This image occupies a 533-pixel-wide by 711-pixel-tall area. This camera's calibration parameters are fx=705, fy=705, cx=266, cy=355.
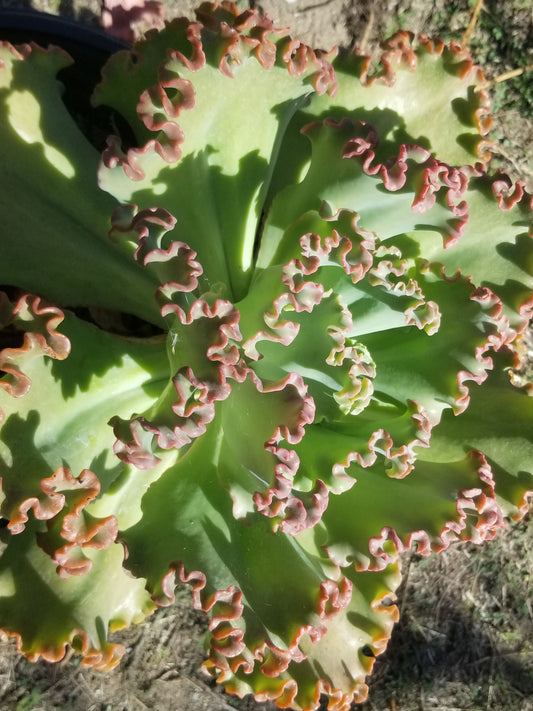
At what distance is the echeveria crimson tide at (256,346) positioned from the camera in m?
1.22

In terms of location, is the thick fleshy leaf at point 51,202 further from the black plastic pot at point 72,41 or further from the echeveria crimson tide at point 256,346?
the black plastic pot at point 72,41

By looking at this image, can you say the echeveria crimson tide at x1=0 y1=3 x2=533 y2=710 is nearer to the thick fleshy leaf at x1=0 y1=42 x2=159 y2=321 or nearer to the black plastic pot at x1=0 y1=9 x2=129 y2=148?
the thick fleshy leaf at x1=0 y1=42 x2=159 y2=321

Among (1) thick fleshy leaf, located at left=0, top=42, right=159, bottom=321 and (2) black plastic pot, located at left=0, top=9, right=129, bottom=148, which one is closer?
(1) thick fleshy leaf, located at left=0, top=42, right=159, bottom=321

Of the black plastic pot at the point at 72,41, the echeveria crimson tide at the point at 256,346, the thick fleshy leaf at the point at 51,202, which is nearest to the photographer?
the echeveria crimson tide at the point at 256,346

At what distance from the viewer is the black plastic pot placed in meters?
1.65

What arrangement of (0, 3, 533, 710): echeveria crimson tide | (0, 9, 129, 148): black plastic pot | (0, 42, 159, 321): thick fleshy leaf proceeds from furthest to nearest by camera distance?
1. (0, 9, 129, 148): black plastic pot
2. (0, 42, 159, 321): thick fleshy leaf
3. (0, 3, 533, 710): echeveria crimson tide

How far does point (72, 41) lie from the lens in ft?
5.48

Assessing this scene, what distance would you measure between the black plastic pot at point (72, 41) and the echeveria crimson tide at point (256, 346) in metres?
0.32

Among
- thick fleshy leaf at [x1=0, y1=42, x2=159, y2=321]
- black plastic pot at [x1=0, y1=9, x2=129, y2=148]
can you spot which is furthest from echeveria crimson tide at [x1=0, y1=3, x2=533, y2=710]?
black plastic pot at [x1=0, y1=9, x2=129, y2=148]

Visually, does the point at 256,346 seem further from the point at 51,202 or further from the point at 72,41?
the point at 72,41

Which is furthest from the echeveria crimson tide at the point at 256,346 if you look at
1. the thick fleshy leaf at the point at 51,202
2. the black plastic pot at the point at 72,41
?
the black plastic pot at the point at 72,41

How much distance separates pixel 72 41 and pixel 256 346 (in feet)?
2.96

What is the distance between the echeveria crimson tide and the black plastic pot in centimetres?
32

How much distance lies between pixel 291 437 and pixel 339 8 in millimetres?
1809
